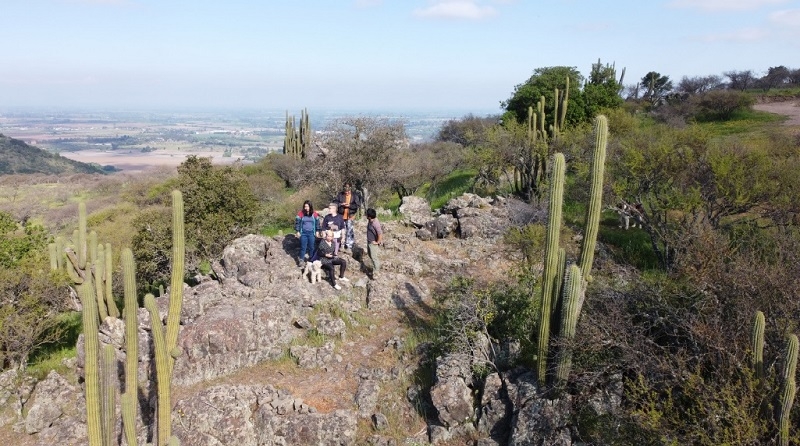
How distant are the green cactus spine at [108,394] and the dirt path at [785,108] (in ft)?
116

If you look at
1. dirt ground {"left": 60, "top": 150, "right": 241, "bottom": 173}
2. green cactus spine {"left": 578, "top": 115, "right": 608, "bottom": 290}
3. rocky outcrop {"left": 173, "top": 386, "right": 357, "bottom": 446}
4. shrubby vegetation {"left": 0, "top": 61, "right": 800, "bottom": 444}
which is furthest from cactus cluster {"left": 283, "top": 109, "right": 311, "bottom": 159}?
dirt ground {"left": 60, "top": 150, "right": 241, "bottom": 173}

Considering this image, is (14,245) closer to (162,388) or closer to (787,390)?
(162,388)

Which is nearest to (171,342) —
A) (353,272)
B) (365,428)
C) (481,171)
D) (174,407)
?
(174,407)

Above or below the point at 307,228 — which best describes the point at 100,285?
below

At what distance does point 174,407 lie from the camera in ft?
26.2

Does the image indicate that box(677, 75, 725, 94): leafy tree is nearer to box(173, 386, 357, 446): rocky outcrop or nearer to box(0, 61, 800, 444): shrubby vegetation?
box(0, 61, 800, 444): shrubby vegetation

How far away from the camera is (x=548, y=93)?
3123 cm

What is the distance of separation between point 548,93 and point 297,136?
805 inches

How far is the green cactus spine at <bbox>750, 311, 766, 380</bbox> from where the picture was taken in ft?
18.4

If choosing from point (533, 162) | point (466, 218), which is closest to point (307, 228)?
point (466, 218)

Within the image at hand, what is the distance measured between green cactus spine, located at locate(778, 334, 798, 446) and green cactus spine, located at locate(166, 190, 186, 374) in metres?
7.91

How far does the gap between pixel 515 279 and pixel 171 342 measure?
7.76 meters

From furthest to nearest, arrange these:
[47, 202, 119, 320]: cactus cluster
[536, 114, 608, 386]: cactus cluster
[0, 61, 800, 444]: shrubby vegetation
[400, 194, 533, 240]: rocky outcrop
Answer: [400, 194, 533, 240]: rocky outcrop → [47, 202, 119, 320]: cactus cluster → [536, 114, 608, 386]: cactus cluster → [0, 61, 800, 444]: shrubby vegetation

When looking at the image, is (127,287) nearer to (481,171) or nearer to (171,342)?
(171,342)
